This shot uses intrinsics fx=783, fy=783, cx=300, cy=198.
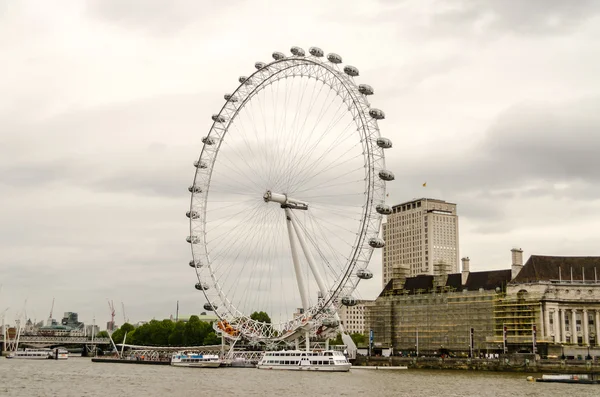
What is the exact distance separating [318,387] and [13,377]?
113 feet

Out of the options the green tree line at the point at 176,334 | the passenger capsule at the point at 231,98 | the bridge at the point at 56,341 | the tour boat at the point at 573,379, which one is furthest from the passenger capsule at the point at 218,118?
the bridge at the point at 56,341

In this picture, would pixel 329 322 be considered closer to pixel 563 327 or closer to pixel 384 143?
pixel 384 143

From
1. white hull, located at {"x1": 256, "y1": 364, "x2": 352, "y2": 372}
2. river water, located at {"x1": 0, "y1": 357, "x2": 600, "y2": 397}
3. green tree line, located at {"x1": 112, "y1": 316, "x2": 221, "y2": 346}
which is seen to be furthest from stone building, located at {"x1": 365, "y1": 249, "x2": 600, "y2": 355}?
green tree line, located at {"x1": 112, "y1": 316, "x2": 221, "y2": 346}

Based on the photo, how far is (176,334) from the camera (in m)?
155

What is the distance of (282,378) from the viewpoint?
252 feet

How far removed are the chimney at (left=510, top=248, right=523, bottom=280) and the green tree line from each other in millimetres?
58231

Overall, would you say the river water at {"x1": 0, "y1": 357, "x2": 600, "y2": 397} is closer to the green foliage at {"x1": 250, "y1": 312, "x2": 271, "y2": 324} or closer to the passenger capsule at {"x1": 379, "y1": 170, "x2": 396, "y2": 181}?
the passenger capsule at {"x1": 379, "y1": 170, "x2": 396, "y2": 181}

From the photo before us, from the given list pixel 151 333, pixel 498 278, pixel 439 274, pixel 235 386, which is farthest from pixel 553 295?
pixel 151 333

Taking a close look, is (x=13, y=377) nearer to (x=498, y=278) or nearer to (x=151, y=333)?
(x=498, y=278)

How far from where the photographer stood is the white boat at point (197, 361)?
105 meters

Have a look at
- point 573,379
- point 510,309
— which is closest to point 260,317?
point 510,309

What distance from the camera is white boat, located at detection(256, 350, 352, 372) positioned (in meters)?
89.2

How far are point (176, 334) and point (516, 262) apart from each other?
72.3 metres

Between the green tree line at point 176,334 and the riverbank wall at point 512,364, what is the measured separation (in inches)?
2083
